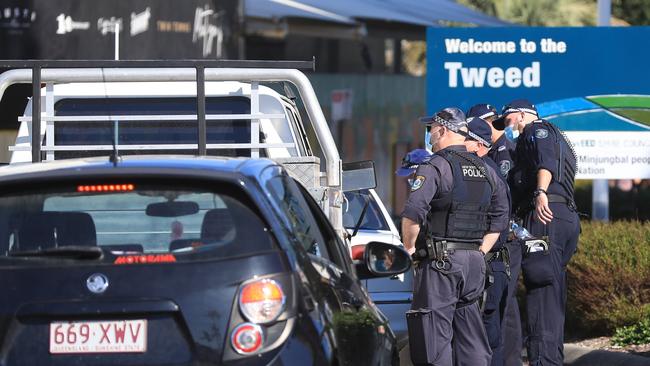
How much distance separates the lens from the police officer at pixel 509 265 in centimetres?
945

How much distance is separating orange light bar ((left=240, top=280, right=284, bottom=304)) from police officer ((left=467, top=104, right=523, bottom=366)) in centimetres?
452

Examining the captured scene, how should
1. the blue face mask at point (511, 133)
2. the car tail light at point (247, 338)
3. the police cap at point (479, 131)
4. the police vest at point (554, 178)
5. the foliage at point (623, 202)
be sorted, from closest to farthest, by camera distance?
the car tail light at point (247, 338), the police cap at point (479, 131), the police vest at point (554, 178), the blue face mask at point (511, 133), the foliage at point (623, 202)

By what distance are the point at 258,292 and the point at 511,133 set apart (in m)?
5.89

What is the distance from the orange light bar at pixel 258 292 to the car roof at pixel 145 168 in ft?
1.50

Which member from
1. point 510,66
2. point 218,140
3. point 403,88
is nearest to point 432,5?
point 403,88

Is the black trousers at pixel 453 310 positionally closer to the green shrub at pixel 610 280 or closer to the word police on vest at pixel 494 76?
the green shrub at pixel 610 280

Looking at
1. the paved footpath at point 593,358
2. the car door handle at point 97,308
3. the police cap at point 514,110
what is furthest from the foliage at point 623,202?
the car door handle at point 97,308

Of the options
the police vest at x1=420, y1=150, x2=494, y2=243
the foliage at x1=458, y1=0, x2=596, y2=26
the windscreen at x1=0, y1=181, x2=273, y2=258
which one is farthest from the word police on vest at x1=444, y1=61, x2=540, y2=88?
the foliage at x1=458, y1=0, x2=596, y2=26

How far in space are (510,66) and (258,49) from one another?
605 inches

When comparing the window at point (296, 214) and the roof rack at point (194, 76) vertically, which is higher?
the roof rack at point (194, 76)

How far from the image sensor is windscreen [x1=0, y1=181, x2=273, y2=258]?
16.1 feet

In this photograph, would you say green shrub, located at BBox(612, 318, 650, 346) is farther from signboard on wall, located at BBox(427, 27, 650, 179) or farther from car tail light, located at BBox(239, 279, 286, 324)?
car tail light, located at BBox(239, 279, 286, 324)

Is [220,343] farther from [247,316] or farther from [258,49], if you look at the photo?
[258,49]

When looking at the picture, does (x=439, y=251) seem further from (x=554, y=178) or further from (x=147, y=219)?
(x=147, y=219)
